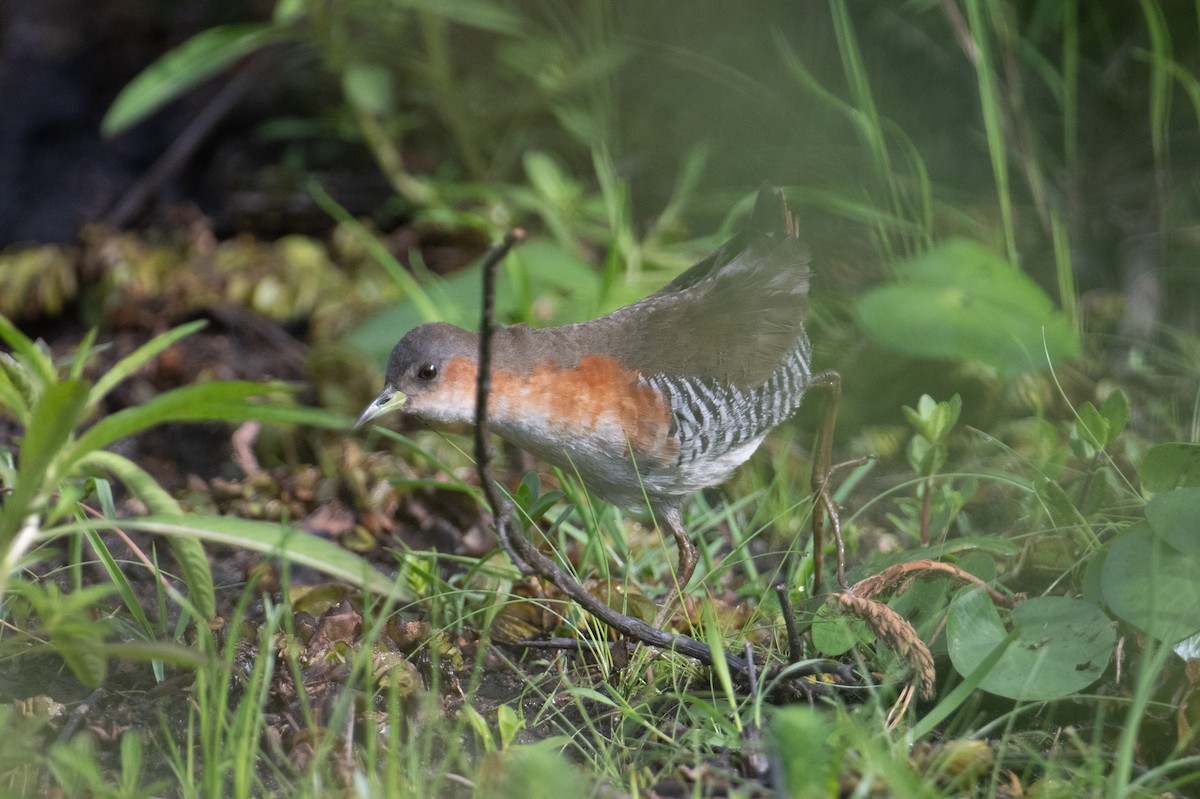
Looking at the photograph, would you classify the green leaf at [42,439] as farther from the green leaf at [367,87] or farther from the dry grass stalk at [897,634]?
the green leaf at [367,87]

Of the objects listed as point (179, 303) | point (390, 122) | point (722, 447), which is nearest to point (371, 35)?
point (390, 122)

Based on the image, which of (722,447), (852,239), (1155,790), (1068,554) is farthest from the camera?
(852,239)

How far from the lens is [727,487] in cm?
393

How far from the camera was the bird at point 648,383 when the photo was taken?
3041 mm

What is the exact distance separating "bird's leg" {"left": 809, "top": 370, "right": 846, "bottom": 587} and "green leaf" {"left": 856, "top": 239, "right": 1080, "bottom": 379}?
52cm

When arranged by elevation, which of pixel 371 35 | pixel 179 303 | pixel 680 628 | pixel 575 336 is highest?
pixel 371 35

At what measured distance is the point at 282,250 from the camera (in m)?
5.23

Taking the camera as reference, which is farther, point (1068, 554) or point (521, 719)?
point (1068, 554)

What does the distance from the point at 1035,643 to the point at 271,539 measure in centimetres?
164

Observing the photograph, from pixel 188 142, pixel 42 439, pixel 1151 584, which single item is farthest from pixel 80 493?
pixel 188 142

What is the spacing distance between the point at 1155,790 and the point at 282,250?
4.21 meters

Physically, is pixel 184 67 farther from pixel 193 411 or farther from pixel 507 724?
pixel 507 724

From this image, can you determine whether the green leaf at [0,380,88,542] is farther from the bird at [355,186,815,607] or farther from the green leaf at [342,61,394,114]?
the green leaf at [342,61,394,114]

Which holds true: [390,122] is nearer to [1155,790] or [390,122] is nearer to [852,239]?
[852,239]
